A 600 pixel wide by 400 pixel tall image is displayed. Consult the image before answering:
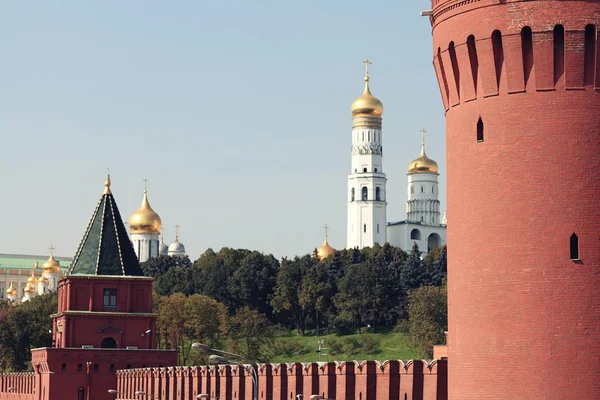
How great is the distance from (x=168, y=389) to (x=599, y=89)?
108 feet

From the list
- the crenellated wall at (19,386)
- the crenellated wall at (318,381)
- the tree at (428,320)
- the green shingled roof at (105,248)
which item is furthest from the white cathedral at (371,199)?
the crenellated wall at (318,381)

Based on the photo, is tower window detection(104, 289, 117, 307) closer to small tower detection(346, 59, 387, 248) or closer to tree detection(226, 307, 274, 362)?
tree detection(226, 307, 274, 362)

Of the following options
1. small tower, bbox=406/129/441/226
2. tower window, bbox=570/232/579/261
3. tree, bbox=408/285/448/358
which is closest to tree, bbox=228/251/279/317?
tree, bbox=408/285/448/358

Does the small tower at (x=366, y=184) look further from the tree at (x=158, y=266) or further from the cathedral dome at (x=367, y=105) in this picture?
the tree at (x=158, y=266)

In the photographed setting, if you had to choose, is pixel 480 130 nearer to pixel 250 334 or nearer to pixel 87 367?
pixel 87 367

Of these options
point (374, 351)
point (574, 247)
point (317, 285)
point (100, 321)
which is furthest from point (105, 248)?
point (574, 247)

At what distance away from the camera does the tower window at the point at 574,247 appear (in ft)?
104

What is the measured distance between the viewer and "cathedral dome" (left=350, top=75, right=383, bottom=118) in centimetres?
18538

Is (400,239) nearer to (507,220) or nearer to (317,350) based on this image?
(317,350)

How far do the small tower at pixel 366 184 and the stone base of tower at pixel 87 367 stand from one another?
111135 millimetres

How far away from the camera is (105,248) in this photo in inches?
3221

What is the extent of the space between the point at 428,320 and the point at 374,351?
42.6ft

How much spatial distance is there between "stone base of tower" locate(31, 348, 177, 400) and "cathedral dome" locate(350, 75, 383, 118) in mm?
109940

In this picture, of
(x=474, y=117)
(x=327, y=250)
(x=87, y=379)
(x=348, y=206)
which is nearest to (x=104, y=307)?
(x=87, y=379)
